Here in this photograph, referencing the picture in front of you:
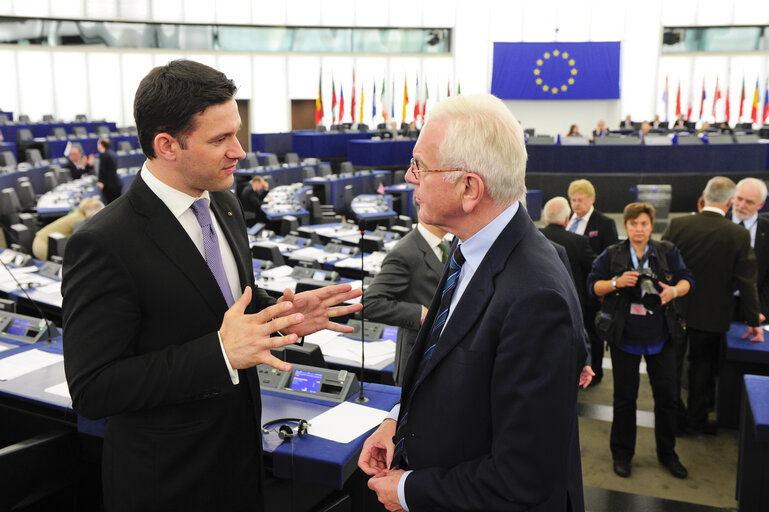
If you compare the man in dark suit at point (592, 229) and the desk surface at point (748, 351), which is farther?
the man in dark suit at point (592, 229)

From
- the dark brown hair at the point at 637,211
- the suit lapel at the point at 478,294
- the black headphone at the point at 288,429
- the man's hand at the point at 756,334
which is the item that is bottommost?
the man's hand at the point at 756,334

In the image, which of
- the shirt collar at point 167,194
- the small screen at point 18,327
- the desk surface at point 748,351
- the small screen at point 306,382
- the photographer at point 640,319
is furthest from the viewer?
the desk surface at point 748,351

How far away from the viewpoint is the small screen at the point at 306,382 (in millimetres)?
2513

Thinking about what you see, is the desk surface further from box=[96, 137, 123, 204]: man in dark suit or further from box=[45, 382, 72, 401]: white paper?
box=[96, 137, 123, 204]: man in dark suit

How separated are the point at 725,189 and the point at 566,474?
3.28 meters

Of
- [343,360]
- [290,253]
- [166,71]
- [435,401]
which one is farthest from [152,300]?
[290,253]

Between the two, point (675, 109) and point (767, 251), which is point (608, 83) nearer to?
point (675, 109)

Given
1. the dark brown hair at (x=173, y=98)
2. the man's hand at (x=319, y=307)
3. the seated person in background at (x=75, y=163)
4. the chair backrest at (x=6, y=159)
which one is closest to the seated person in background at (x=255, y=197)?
the seated person in background at (x=75, y=163)

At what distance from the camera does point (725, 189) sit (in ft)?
13.3

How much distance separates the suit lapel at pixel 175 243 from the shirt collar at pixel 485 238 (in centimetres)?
59

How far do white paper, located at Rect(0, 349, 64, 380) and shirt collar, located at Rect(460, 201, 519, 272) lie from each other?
226cm

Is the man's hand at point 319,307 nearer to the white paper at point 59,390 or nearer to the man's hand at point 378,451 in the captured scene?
the man's hand at point 378,451

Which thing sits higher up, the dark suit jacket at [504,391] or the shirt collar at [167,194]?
the shirt collar at [167,194]

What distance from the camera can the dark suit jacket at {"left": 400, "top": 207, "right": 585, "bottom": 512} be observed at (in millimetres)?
1174
